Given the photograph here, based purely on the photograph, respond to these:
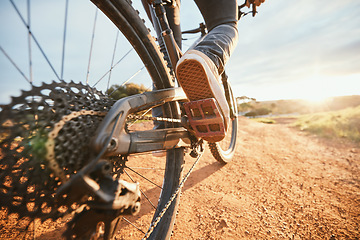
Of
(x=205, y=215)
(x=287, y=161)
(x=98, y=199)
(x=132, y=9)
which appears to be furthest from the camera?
(x=287, y=161)

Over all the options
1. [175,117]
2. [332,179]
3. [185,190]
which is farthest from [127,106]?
[332,179]

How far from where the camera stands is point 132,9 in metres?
1.06

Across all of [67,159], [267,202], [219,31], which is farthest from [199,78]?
[267,202]

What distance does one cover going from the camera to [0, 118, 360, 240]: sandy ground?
4.84 feet

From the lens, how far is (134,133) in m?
0.98

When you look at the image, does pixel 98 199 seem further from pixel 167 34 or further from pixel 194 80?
pixel 167 34

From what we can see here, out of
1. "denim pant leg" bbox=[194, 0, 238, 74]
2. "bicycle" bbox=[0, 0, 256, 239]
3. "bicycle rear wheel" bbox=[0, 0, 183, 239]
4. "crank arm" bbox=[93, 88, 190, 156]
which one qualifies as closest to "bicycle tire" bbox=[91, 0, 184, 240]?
"bicycle rear wheel" bbox=[0, 0, 183, 239]

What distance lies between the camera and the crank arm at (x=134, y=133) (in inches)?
30.5

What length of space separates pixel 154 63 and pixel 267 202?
1826 mm

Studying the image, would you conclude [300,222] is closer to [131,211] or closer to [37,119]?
[131,211]

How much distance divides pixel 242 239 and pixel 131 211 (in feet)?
3.84

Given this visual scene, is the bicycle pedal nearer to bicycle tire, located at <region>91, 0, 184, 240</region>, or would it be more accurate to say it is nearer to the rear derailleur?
bicycle tire, located at <region>91, 0, 184, 240</region>

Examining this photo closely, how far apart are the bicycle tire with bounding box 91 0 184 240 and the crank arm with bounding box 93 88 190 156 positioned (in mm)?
138

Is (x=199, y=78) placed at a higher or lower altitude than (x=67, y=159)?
higher
